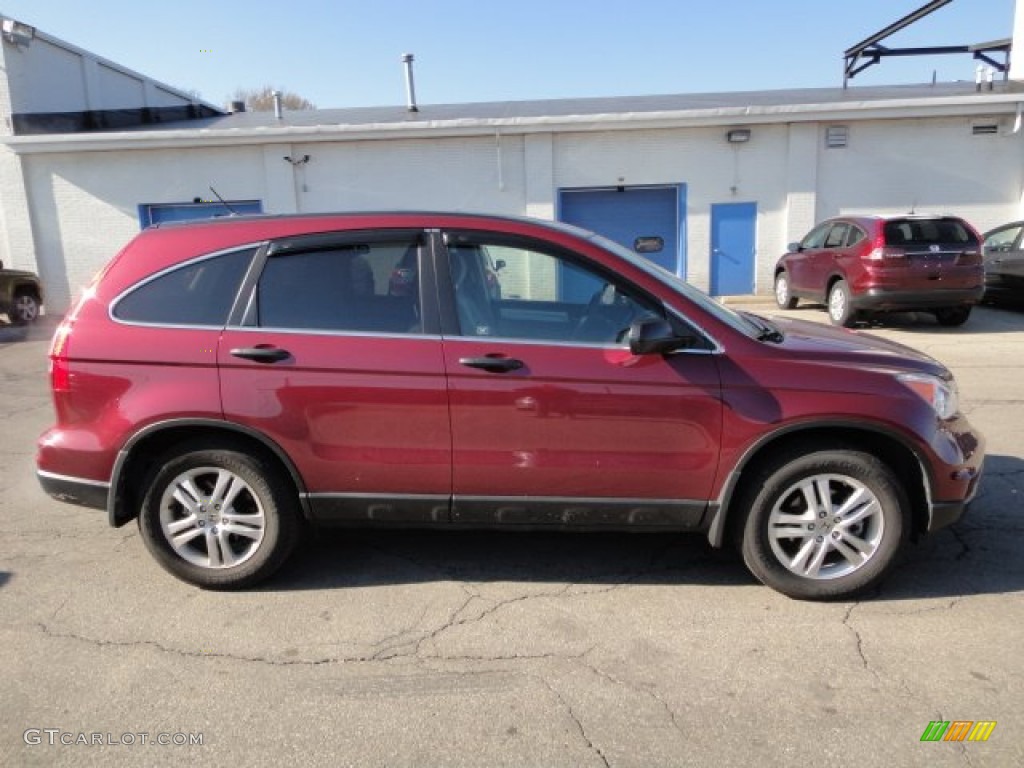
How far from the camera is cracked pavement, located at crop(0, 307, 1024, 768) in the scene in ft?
8.34

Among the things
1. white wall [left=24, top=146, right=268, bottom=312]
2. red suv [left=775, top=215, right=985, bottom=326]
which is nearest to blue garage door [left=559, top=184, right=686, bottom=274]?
red suv [left=775, top=215, right=985, bottom=326]

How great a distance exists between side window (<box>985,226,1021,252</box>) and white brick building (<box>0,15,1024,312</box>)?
2.22 metres

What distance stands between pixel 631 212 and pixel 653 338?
13.2 metres

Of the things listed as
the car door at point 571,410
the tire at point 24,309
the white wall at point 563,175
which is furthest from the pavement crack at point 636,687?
the tire at point 24,309

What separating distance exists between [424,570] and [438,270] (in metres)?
1.54

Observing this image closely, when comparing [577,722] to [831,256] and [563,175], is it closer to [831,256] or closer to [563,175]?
[831,256]

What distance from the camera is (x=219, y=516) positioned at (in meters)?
3.58

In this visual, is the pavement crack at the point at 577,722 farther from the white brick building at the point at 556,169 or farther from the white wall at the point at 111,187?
the white wall at the point at 111,187

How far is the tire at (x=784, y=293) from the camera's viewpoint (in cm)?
1380

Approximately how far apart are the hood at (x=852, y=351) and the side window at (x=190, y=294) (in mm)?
2595

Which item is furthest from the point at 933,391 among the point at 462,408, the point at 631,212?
the point at 631,212

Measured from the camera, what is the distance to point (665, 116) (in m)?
14.9

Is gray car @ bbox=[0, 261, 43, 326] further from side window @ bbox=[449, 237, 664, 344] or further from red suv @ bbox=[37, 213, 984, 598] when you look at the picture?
side window @ bbox=[449, 237, 664, 344]

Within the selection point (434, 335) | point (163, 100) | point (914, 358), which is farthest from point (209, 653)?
point (163, 100)
